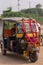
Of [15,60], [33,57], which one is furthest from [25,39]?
[15,60]

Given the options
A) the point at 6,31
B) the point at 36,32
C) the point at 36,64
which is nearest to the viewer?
the point at 36,64

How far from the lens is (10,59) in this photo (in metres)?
14.4

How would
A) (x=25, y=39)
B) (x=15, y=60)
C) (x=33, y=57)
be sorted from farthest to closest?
1. (x=15, y=60)
2. (x=25, y=39)
3. (x=33, y=57)

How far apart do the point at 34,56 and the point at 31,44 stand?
525 millimetres

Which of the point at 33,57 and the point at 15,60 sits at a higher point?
the point at 33,57

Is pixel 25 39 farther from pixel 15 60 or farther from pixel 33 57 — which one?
pixel 15 60

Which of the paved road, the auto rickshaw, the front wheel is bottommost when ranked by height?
the paved road

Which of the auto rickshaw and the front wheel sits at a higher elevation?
the auto rickshaw

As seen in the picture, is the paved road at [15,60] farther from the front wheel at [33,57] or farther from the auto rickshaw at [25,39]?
the auto rickshaw at [25,39]

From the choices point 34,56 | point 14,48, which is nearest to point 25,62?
point 34,56

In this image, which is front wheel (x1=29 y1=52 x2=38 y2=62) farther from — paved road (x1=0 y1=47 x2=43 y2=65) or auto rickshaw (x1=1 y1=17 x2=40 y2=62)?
paved road (x1=0 y1=47 x2=43 y2=65)

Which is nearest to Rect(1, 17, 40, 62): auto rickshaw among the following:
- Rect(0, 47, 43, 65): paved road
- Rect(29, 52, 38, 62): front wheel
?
Rect(29, 52, 38, 62): front wheel

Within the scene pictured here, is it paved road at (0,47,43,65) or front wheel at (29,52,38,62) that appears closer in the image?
paved road at (0,47,43,65)

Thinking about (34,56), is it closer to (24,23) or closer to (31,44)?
(31,44)
